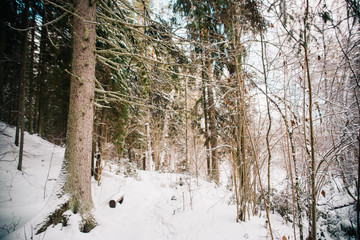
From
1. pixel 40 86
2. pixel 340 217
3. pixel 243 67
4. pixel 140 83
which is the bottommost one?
pixel 340 217

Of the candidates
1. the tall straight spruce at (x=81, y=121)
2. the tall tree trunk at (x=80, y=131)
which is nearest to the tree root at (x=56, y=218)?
the tall tree trunk at (x=80, y=131)

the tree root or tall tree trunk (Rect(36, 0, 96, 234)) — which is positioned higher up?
tall tree trunk (Rect(36, 0, 96, 234))

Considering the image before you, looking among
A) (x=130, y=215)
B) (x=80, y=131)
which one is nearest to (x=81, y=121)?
(x=80, y=131)

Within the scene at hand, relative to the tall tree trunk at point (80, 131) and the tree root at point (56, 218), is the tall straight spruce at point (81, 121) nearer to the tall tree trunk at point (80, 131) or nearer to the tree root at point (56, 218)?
the tall tree trunk at point (80, 131)

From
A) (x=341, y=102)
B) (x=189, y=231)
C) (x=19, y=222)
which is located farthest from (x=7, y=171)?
(x=341, y=102)

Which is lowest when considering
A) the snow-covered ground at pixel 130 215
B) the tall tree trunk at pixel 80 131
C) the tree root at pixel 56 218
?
the snow-covered ground at pixel 130 215

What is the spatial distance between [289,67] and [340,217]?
344 cm

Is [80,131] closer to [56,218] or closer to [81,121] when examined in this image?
[81,121]

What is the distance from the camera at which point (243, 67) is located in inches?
111

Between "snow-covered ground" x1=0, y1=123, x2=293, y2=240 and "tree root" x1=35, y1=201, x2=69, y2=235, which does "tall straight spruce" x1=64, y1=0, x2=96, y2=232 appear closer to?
"tree root" x1=35, y1=201, x2=69, y2=235

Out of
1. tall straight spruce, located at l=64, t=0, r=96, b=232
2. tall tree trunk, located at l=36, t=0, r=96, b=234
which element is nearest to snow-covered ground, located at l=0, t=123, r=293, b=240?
tall tree trunk, located at l=36, t=0, r=96, b=234

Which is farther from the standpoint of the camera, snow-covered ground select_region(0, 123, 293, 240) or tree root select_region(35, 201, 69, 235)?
snow-covered ground select_region(0, 123, 293, 240)

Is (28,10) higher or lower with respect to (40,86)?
higher

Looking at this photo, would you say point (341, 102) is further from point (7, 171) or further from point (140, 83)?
point (7, 171)
